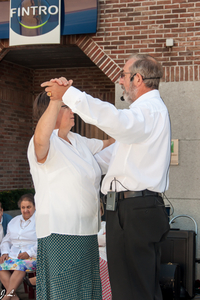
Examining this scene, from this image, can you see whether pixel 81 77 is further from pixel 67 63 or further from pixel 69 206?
pixel 69 206

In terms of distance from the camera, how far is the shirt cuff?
2.01 metres

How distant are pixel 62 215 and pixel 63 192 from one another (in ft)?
0.49

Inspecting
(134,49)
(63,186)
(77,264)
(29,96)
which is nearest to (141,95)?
(63,186)

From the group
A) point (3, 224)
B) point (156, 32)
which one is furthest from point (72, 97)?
point (156, 32)

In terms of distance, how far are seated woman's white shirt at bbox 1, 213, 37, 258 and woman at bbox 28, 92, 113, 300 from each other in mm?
2327

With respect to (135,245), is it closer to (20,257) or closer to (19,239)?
(20,257)

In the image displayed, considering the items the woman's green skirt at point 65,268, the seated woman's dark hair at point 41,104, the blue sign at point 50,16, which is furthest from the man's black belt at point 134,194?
the blue sign at point 50,16

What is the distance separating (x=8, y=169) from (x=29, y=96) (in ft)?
6.73

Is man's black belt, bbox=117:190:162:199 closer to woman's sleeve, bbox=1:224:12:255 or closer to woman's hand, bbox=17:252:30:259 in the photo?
woman's hand, bbox=17:252:30:259

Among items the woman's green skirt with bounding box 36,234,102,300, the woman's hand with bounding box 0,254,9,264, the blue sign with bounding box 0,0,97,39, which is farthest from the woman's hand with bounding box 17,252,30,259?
the blue sign with bounding box 0,0,97,39

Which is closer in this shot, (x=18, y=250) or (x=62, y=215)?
(x=62, y=215)

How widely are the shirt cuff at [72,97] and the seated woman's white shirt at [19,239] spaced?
122 inches

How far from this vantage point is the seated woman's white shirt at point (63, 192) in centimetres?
235

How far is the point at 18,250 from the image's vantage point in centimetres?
469
